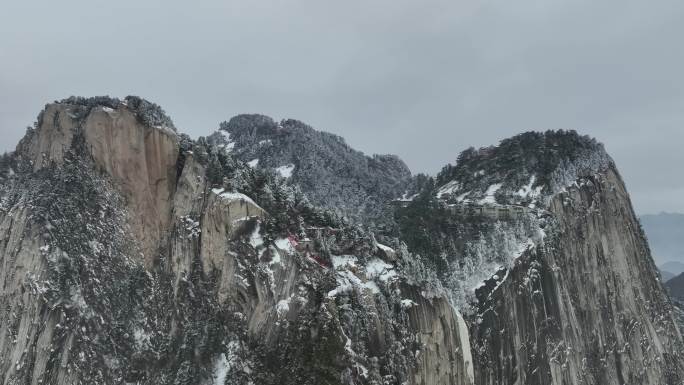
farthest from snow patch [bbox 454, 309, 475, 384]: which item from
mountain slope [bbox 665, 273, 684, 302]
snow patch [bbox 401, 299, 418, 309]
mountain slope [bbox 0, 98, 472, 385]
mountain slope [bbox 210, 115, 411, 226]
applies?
mountain slope [bbox 665, 273, 684, 302]

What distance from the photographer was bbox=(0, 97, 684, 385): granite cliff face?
118 ft

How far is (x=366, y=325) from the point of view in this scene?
36750mm

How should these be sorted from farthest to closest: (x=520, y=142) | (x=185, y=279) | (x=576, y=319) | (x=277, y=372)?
(x=520, y=142) < (x=576, y=319) < (x=185, y=279) < (x=277, y=372)

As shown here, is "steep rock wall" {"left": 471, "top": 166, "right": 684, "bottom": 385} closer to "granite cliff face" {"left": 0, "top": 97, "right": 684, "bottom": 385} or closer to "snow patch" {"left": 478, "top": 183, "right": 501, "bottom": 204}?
"granite cliff face" {"left": 0, "top": 97, "right": 684, "bottom": 385}

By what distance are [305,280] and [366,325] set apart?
4810 millimetres

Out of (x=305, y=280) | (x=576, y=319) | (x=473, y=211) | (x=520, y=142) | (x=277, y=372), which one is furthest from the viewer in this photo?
(x=520, y=142)

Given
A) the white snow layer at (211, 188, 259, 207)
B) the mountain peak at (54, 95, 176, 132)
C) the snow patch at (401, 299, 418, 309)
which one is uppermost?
the mountain peak at (54, 95, 176, 132)

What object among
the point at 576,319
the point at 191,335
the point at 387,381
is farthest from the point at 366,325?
the point at 576,319

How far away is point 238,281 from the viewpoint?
37125 millimetres

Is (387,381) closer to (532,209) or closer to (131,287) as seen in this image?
(131,287)

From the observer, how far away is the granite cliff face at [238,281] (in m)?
35.9

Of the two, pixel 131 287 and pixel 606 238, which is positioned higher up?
pixel 606 238

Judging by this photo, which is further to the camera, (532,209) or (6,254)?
(532,209)

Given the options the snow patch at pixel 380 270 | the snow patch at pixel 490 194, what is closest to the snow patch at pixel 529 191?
the snow patch at pixel 490 194
